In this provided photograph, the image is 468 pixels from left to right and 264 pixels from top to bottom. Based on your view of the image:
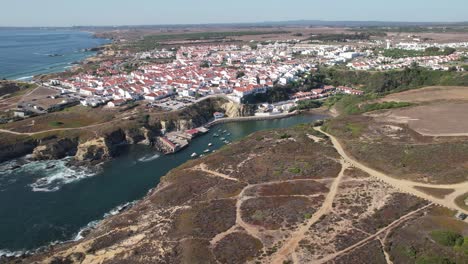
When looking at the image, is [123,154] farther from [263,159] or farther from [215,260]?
[215,260]

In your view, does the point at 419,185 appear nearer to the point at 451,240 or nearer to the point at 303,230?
the point at 451,240

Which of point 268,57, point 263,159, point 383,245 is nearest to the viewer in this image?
point 383,245

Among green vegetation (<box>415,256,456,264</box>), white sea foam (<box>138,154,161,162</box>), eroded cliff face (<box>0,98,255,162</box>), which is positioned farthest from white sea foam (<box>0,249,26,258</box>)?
green vegetation (<box>415,256,456,264</box>)

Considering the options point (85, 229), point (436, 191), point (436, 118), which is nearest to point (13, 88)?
point (85, 229)

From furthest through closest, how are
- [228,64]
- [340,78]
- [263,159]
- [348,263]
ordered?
[228,64]
[340,78]
[263,159]
[348,263]

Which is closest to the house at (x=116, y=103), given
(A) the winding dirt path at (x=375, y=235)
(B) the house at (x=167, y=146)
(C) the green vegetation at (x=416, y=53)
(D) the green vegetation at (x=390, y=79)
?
(B) the house at (x=167, y=146)

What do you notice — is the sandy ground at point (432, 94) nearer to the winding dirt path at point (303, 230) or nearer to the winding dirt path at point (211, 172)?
the winding dirt path at point (303, 230)

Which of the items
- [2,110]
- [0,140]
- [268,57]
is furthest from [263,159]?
[268,57]
